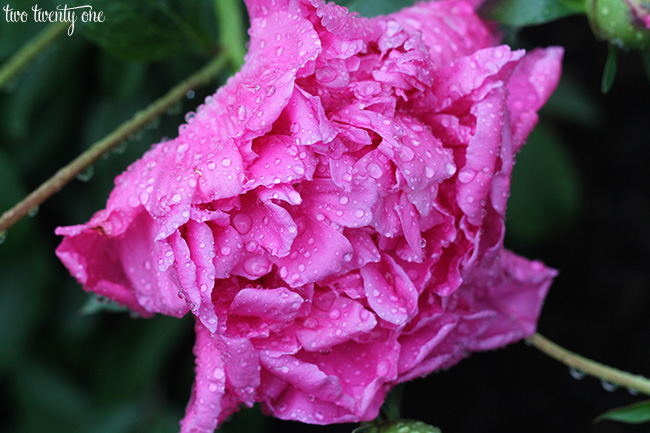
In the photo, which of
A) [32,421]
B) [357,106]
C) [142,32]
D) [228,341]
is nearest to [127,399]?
[32,421]

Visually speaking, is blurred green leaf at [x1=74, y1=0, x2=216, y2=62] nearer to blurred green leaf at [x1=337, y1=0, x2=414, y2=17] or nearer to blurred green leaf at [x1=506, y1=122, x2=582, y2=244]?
blurred green leaf at [x1=337, y1=0, x2=414, y2=17]

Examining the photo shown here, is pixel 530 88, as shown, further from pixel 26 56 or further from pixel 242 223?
pixel 26 56

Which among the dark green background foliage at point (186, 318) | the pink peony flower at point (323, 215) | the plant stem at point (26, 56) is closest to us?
the pink peony flower at point (323, 215)

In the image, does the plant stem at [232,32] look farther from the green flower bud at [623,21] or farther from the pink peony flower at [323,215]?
the green flower bud at [623,21]

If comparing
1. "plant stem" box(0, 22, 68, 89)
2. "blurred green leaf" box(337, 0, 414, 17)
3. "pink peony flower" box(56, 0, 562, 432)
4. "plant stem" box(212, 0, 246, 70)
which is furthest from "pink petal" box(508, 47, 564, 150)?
"plant stem" box(0, 22, 68, 89)

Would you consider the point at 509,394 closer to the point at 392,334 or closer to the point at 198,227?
the point at 392,334

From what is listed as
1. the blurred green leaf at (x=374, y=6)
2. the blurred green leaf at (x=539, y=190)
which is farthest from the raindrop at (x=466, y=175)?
the blurred green leaf at (x=539, y=190)
